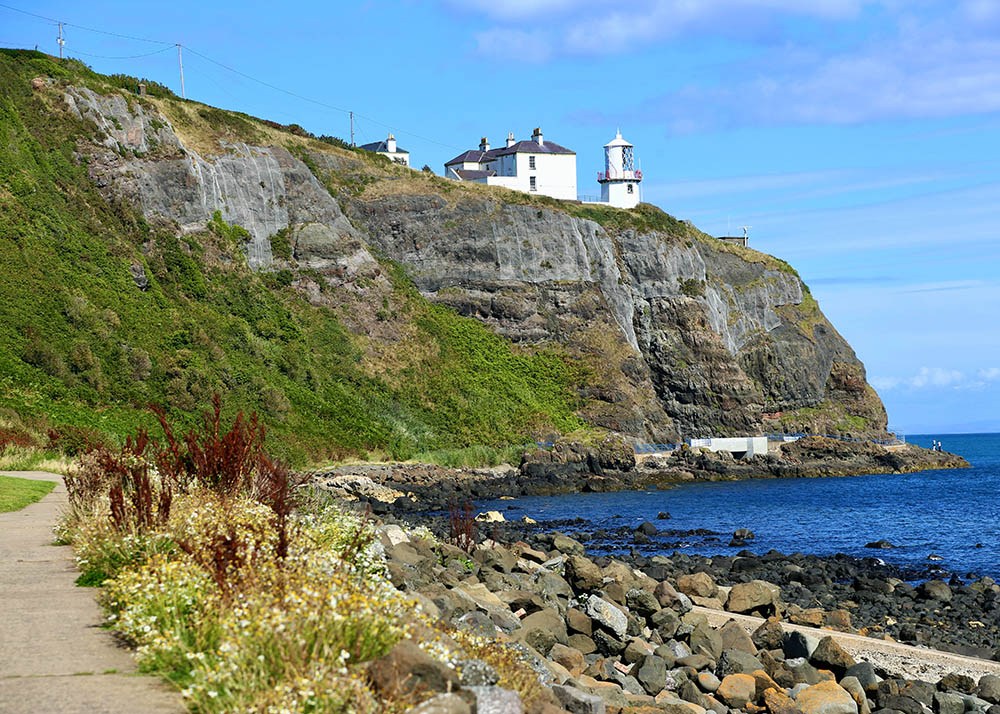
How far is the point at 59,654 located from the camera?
27.7 feet

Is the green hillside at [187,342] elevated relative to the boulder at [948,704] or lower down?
elevated

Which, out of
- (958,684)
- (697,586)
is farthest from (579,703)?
(697,586)

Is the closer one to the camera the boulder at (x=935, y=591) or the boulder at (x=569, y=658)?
the boulder at (x=569, y=658)

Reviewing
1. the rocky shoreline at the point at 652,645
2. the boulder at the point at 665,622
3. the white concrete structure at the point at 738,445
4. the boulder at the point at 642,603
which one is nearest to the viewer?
the rocky shoreline at the point at 652,645

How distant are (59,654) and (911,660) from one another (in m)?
14.6

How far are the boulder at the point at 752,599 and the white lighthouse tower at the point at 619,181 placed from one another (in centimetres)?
8639

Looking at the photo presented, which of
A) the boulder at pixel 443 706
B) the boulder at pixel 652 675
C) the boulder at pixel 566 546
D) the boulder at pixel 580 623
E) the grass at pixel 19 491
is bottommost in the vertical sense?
the boulder at pixel 566 546

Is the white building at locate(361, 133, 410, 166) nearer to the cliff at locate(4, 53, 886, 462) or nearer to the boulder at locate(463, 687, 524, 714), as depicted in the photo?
the cliff at locate(4, 53, 886, 462)

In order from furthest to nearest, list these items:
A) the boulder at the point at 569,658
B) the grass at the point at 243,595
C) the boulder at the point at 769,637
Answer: the boulder at the point at 769,637 < the boulder at the point at 569,658 < the grass at the point at 243,595

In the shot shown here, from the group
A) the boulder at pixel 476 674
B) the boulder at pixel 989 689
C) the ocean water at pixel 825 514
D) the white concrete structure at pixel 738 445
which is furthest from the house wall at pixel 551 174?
the boulder at pixel 476 674

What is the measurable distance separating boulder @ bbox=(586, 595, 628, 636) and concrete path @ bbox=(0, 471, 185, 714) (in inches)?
351

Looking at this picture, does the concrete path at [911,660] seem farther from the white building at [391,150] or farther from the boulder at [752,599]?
the white building at [391,150]

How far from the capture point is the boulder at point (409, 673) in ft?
22.4

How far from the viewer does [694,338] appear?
306 ft
